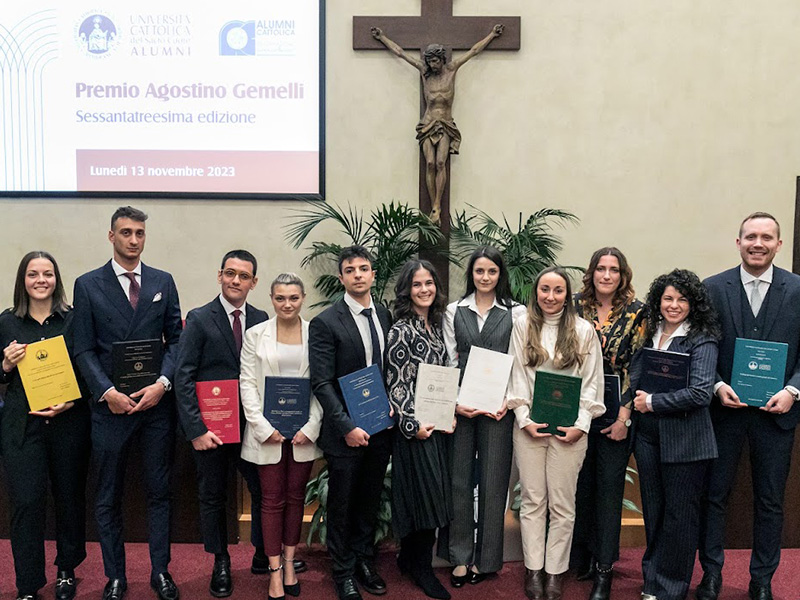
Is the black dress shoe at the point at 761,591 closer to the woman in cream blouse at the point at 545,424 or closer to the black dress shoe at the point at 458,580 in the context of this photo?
the woman in cream blouse at the point at 545,424

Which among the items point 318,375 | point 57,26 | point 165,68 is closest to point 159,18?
point 165,68

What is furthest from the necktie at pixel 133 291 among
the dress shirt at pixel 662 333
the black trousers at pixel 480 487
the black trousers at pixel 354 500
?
the dress shirt at pixel 662 333

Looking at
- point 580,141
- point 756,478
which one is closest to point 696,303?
point 756,478

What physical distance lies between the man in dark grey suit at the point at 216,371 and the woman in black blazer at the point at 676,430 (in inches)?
62.7

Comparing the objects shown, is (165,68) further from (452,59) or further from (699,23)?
(699,23)

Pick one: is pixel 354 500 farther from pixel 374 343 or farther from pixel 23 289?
pixel 23 289

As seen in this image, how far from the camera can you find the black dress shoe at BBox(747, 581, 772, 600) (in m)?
2.70

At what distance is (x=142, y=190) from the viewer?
4.54 metres

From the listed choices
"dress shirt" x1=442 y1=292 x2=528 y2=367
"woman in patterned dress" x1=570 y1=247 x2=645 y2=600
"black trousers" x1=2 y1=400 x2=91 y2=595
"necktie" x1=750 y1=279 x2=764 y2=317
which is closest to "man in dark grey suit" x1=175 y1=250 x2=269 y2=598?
"black trousers" x1=2 y1=400 x2=91 y2=595

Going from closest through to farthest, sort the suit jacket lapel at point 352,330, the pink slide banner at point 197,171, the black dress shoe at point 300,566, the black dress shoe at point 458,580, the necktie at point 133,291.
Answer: the suit jacket lapel at point 352,330
the necktie at point 133,291
the black dress shoe at point 458,580
the black dress shoe at point 300,566
the pink slide banner at point 197,171

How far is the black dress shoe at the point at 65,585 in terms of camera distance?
2695 mm

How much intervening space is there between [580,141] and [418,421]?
277 centimetres

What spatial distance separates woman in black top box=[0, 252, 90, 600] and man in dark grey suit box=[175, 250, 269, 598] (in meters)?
0.47

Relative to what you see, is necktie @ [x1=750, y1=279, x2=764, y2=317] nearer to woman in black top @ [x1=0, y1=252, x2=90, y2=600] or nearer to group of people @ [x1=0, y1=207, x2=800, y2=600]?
group of people @ [x1=0, y1=207, x2=800, y2=600]
